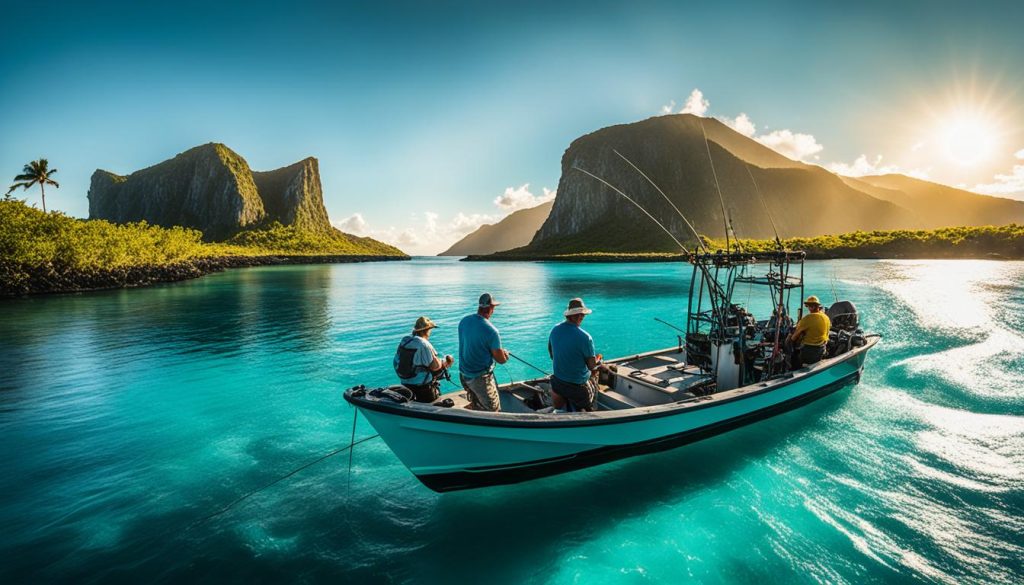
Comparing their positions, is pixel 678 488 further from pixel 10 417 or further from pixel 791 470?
pixel 10 417

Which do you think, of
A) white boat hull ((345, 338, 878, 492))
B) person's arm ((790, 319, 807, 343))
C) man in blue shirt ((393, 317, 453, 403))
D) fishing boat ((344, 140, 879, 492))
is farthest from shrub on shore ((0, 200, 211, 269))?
person's arm ((790, 319, 807, 343))

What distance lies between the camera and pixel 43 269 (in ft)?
129

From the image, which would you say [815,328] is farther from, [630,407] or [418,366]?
[418,366]

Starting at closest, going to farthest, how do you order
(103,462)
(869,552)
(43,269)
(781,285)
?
(869,552), (103,462), (781,285), (43,269)

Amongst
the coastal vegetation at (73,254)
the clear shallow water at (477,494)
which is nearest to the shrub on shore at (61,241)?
the coastal vegetation at (73,254)

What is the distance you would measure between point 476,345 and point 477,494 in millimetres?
3020

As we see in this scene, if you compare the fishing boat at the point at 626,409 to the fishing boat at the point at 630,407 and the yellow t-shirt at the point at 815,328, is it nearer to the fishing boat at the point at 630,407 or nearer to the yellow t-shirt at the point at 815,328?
the fishing boat at the point at 630,407

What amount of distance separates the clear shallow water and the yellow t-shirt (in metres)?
2.30

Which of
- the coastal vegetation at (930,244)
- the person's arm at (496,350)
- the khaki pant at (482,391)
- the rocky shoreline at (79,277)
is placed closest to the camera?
the person's arm at (496,350)

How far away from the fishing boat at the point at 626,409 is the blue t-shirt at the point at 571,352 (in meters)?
0.73

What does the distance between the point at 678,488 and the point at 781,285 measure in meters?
6.39

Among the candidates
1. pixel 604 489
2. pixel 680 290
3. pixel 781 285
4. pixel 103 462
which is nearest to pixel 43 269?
pixel 103 462

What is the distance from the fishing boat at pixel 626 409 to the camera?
668 cm

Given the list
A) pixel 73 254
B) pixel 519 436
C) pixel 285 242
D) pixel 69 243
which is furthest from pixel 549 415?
pixel 285 242
